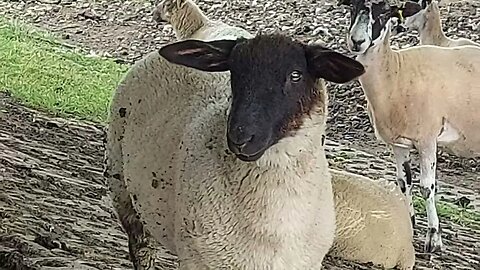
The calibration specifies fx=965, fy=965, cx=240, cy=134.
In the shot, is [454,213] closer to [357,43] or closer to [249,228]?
[357,43]

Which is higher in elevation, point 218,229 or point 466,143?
point 218,229

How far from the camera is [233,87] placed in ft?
11.6

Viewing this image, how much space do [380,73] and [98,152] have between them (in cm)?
243

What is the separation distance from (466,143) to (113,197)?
11.7ft

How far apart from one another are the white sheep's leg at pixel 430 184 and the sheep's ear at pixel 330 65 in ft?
11.1

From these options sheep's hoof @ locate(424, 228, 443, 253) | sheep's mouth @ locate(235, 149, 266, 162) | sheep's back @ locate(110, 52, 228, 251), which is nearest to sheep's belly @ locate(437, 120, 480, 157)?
sheep's hoof @ locate(424, 228, 443, 253)

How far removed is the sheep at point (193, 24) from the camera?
4.61 meters

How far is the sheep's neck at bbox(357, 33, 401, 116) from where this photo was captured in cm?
696

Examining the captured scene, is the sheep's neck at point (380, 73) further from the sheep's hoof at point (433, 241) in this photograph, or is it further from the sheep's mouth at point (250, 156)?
the sheep's mouth at point (250, 156)

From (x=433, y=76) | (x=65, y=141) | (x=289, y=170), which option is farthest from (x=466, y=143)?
(x=289, y=170)

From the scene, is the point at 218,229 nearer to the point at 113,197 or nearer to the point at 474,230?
the point at 113,197

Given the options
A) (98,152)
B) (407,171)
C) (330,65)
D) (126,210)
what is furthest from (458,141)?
(330,65)

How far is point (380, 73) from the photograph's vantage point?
22.9 ft

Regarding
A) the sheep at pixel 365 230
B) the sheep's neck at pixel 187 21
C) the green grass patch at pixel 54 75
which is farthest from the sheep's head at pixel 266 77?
the green grass patch at pixel 54 75
